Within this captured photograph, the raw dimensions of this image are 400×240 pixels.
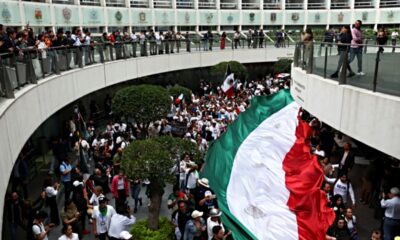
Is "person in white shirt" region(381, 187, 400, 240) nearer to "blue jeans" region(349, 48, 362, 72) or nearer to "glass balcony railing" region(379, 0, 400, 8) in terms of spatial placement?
"blue jeans" region(349, 48, 362, 72)

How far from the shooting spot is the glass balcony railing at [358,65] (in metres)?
7.90

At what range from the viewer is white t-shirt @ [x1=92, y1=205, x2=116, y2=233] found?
862cm

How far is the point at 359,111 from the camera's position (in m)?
8.52

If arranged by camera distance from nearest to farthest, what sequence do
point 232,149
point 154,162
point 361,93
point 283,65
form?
point 361,93 → point 154,162 → point 232,149 → point 283,65

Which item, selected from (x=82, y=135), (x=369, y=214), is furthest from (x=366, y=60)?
(x=82, y=135)

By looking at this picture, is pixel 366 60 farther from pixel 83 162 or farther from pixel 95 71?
pixel 95 71

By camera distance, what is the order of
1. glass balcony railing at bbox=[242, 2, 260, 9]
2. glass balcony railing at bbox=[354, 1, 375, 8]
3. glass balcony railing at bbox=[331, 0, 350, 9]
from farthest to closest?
1. glass balcony railing at bbox=[331, 0, 350, 9]
2. glass balcony railing at bbox=[354, 1, 375, 8]
3. glass balcony railing at bbox=[242, 2, 260, 9]

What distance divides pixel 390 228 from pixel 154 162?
16.7 ft

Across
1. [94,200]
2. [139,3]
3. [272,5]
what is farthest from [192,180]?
[272,5]

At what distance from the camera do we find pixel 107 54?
18.7m

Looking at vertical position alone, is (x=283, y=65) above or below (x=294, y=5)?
below

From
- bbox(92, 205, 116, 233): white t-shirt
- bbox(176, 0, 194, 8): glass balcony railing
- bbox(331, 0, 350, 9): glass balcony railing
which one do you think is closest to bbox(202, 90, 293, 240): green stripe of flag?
bbox(92, 205, 116, 233): white t-shirt

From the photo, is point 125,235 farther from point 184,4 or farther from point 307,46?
point 184,4

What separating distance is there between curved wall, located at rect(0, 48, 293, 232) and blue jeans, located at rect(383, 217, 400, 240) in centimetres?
730
